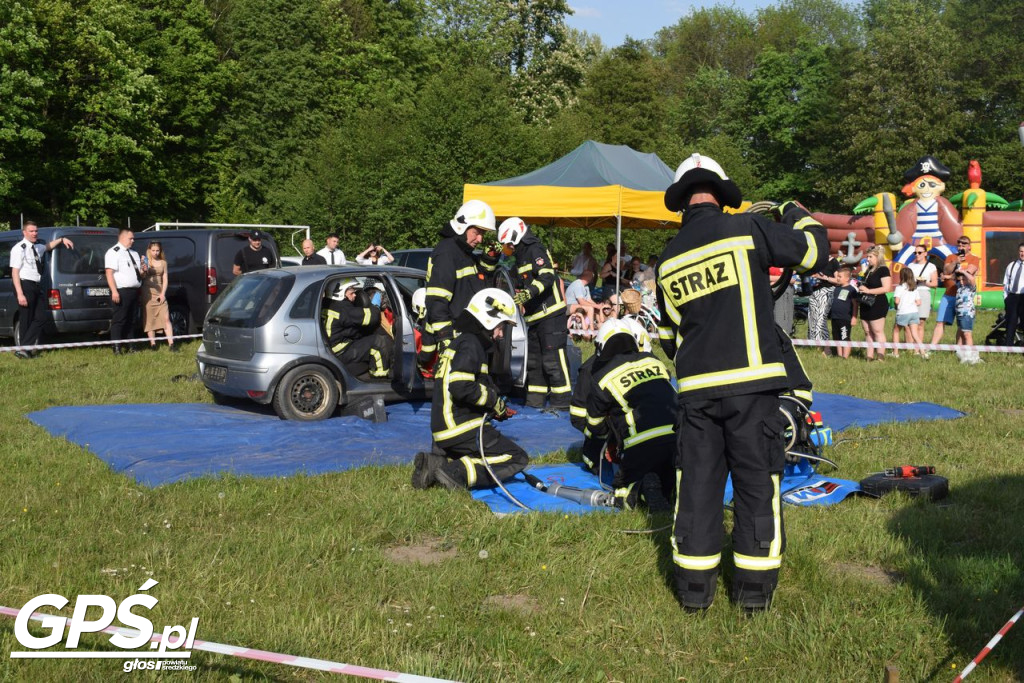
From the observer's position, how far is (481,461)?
6.86 metres

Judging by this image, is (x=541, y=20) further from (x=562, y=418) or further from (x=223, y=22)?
(x=562, y=418)

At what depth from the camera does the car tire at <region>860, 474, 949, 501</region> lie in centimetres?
647

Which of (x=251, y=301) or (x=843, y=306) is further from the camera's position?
(x=843, y=306)

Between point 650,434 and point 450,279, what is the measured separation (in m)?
3.18

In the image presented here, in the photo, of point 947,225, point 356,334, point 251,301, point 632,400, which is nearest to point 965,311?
point 947,225

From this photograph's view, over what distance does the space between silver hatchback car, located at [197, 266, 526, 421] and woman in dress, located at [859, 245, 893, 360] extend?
6.94m

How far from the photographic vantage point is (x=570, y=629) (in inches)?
179

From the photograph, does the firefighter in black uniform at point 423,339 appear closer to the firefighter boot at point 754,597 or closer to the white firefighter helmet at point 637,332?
the white firefighter helmet at point 637,332

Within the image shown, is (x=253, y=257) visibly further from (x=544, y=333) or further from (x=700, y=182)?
(x=700, y=182)

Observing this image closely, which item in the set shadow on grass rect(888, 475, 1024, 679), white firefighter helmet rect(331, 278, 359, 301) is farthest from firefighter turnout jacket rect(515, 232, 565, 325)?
shadow on grass rect(888, 475, 1024, 679)

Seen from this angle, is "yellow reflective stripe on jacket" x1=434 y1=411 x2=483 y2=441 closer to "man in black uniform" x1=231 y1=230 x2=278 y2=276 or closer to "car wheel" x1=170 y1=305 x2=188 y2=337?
"man in black uniform" x1=231 y1=230 x2=278 y2=276

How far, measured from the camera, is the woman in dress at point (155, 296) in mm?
14711

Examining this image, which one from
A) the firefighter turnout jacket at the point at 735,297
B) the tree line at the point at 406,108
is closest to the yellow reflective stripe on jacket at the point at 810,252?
the firefighter turnout jacket at the point at 735,297

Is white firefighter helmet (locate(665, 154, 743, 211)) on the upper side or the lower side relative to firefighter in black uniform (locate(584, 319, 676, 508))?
upper
